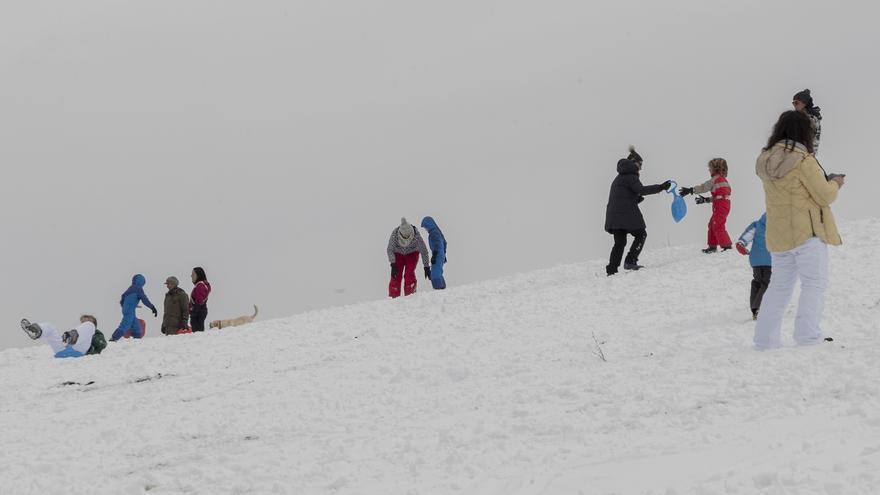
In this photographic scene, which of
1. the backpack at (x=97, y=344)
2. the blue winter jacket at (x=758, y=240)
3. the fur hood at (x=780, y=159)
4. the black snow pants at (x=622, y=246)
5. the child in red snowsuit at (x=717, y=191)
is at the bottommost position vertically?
the backpack at (x=97, y=344)

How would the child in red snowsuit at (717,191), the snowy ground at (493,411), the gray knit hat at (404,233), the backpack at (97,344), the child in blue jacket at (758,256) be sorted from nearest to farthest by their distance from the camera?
the snowy ground at (493,411) < the child in blue jacket at (758,256) < the backpack at (97,344) < the child in red snowsuit at (717,191) < the gray knit hat at (404,233)

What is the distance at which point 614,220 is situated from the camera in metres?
14.5

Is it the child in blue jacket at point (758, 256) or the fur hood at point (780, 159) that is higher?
the fur hood at point (780, 159)

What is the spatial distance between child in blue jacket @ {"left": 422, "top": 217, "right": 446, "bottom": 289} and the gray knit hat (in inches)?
34.0

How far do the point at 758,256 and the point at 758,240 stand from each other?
18 centimetres

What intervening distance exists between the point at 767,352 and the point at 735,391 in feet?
4.54

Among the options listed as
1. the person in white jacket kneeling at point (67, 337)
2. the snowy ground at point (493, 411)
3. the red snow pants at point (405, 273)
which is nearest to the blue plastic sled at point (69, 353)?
the person in white jacket kneeling at point (67, 337)

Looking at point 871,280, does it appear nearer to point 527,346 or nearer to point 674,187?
point 674,187

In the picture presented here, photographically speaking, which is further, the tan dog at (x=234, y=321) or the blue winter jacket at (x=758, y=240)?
the tan dog at (x=234, y=321)

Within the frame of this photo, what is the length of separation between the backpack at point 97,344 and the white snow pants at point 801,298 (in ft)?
35.2

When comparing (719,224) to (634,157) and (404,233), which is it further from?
(404,233)

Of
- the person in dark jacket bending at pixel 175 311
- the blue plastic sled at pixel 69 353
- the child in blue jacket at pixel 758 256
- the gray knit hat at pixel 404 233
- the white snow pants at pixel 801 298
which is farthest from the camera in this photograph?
the person in dark jacket bending at pixel 175 311

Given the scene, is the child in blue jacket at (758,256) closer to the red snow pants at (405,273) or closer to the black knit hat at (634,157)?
the black knit hat at (634,157)

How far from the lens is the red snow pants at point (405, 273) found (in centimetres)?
1748
